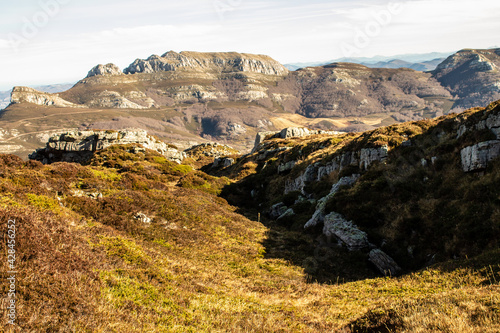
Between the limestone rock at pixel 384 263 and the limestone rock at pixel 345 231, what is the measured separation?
120 cm

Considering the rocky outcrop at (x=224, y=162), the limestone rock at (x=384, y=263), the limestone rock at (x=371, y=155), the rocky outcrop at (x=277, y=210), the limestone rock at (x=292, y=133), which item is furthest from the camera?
the limestone rock at (x=292, y=133)

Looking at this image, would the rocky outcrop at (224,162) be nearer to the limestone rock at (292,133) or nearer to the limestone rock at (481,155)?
the limestone rock at (292,133)

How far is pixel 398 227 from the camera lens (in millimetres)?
18375

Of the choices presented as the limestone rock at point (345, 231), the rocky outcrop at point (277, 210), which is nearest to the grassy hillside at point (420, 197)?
the limestone rock at point (345, 231)

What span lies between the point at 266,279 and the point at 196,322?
6.91 metres

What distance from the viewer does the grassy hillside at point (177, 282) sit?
7543 millimetres

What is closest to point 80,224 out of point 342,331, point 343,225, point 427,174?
point 342,331

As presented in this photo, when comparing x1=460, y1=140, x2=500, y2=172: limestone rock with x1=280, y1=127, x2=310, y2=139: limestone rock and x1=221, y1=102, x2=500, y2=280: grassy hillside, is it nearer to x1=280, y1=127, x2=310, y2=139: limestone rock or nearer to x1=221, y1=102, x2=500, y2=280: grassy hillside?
x1=221, y1=102, x2=500, y2=280: grassy hillside

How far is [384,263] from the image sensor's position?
52.7ft

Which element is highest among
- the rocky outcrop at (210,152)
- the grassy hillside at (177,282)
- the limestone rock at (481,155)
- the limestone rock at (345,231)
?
the limestone rock at (481,155)

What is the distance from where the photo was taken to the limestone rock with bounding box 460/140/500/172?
18.3 meters

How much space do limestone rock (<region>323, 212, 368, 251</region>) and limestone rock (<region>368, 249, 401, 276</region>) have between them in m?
1.20

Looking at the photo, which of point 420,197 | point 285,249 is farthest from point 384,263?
point 420,197

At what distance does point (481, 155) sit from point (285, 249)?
15514 mm
